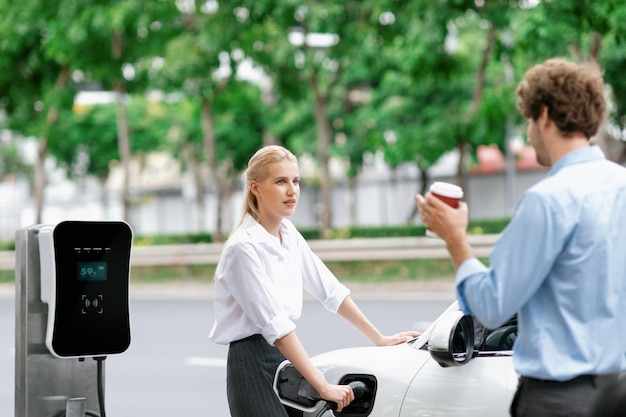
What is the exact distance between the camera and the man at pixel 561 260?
255 centimetres

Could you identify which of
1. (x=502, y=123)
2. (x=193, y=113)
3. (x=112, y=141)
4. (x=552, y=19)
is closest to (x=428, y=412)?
(x=552, y=19)

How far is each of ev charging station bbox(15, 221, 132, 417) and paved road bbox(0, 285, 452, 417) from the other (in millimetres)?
3817

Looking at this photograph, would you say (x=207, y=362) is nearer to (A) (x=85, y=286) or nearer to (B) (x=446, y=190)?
(A) (x=85, y=286)

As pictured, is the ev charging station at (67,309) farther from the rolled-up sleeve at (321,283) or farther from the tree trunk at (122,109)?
the tree trunk at (122,109)

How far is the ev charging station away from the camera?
437 centimetres

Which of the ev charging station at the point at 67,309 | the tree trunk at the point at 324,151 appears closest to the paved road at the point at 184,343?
the ev charging station at the point at 67,309

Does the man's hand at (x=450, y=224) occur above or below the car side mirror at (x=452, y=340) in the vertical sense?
above

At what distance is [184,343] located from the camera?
12.4 m

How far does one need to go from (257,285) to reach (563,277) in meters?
1.19

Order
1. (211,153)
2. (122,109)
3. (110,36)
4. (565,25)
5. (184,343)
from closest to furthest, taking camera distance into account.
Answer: (184,343)
(565,25)
(110,36)
(211,153)
(122,109)

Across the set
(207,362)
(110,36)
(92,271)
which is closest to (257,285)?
(92,271)

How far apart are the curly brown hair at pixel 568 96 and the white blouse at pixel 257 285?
1.18 metres

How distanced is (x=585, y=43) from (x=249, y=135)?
1398cm

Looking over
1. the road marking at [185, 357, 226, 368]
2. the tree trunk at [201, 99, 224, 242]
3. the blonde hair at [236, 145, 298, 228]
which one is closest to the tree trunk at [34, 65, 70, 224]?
the tree trunk at [201, 99, 224, 242]
